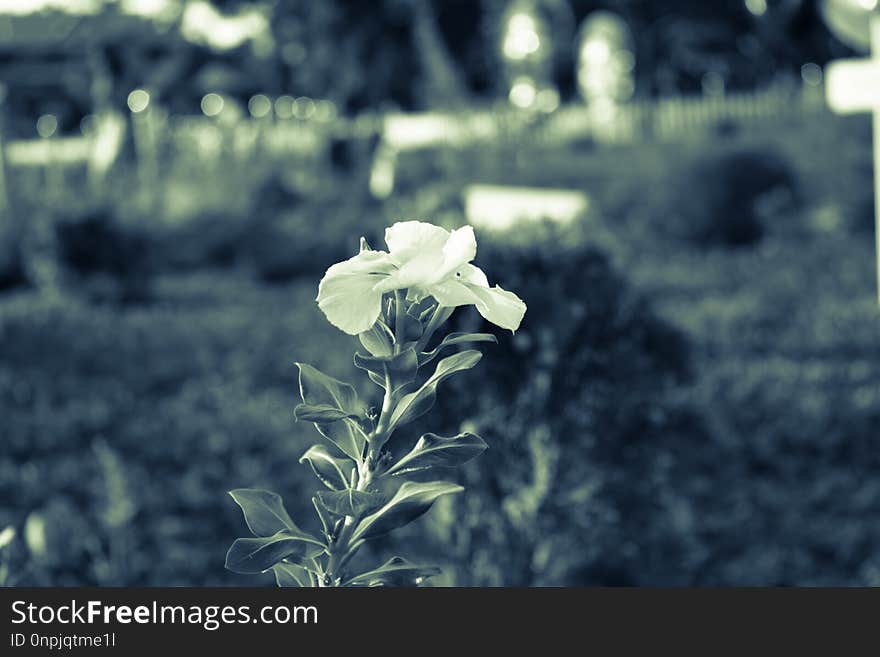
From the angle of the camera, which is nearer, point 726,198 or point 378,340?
point 378,340

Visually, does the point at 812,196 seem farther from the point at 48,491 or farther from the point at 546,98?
the point at 48,491

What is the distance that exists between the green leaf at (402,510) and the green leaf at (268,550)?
1.5 inches

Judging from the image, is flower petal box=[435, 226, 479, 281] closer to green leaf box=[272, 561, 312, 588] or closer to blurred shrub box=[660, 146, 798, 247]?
green leaf box=[272, 561, 312, 588]

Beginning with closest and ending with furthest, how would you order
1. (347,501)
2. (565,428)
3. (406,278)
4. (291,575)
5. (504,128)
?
(406,278)
(347,501)
(291,575)
(565,428)
(504,128)

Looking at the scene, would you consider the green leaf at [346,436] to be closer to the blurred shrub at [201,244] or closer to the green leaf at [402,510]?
the green leaf at [402,510]

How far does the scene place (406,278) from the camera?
30.0 inches

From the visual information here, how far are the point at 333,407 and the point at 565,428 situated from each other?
1932 millimetres

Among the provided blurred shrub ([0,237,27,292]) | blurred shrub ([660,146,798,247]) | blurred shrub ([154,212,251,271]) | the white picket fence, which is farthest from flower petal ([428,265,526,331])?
the white picket fence

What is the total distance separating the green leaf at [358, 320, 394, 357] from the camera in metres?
0.84

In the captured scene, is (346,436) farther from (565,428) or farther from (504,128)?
(504,128)

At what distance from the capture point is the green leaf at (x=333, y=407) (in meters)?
0.86

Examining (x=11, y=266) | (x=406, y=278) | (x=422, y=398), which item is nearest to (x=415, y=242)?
(x=406, y=278)

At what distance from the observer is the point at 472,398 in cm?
277

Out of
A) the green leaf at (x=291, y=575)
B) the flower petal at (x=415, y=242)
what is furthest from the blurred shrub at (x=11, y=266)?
the flower petal at (x=415, y=242)
